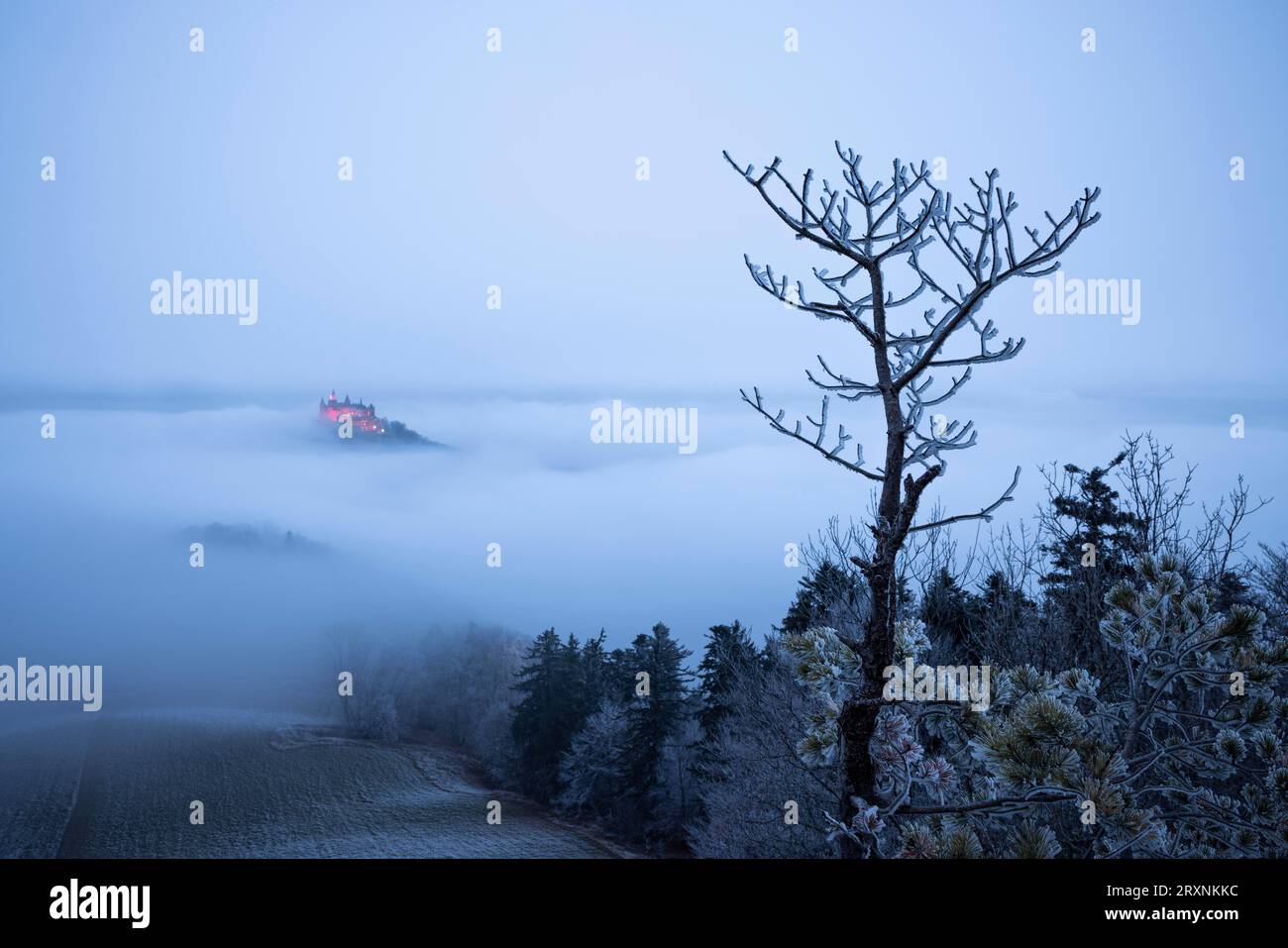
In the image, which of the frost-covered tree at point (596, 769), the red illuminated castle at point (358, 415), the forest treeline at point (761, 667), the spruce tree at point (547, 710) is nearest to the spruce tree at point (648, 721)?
the forest treeline at point (761, 667)

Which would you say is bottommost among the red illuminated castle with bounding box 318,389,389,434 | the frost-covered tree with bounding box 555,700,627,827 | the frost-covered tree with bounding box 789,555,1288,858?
the frost-covered tree with bounding box 555,700,627,827

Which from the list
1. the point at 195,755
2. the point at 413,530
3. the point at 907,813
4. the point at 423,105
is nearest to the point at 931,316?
the point at 907,813

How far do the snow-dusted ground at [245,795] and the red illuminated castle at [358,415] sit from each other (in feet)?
16.0

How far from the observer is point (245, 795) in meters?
10.0

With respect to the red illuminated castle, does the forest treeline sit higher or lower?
lower

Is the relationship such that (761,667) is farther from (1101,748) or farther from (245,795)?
(1101,748)

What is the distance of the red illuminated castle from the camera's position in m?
13.8

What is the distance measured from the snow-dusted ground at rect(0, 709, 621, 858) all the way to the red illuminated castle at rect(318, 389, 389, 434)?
4881mm

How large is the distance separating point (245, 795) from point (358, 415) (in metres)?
6.23

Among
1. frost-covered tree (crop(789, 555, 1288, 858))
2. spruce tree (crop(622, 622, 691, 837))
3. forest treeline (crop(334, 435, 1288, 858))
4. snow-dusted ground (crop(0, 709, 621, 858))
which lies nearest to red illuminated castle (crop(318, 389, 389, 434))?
forest treeline (crop(334, 435, 1288, 858))

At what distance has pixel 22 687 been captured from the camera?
9.44m

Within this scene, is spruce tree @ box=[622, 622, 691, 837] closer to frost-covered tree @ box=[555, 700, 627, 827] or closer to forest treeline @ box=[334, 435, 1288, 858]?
forest treeline @ box=[334, 435, 1288, 858]
